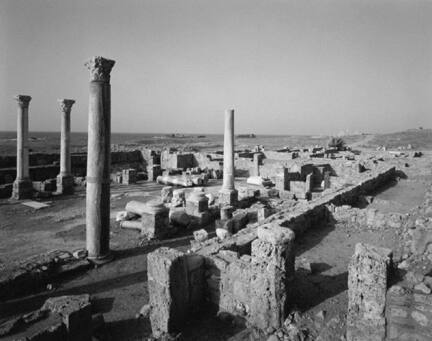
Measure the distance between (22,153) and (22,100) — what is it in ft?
8.06

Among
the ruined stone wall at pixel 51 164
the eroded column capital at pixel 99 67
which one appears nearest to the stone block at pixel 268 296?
the eroded column capital at pixel 99 67

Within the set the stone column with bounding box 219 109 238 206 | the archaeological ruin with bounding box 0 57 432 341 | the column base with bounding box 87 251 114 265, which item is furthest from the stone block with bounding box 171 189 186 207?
the column base with bounding box 87 251 114 265

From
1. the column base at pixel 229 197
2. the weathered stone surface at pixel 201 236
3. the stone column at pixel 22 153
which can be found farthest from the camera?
the stone column at pixel 22 153

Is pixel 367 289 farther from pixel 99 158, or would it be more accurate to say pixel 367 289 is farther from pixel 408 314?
pixel 99 158

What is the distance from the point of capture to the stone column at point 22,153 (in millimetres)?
14219

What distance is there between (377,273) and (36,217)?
37.8 feet

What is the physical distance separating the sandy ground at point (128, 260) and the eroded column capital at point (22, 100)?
444 cm

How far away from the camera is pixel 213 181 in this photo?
2053 centimetres

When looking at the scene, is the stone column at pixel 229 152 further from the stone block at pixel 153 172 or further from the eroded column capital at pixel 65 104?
the eroded column capital at pixel 65 104

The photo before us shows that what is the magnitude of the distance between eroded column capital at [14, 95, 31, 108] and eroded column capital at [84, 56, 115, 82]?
8.83 metres

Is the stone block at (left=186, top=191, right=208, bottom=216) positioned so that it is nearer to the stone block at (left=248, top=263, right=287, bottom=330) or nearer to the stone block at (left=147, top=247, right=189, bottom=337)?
the stone block at (left=147, top=247, right=189, bottom=337)

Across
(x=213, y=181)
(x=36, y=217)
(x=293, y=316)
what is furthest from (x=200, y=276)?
(x=213, y=181)

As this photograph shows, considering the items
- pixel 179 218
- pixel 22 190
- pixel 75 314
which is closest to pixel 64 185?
pixel 22 190

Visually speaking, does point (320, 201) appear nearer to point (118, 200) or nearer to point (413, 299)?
point (413, 299)
